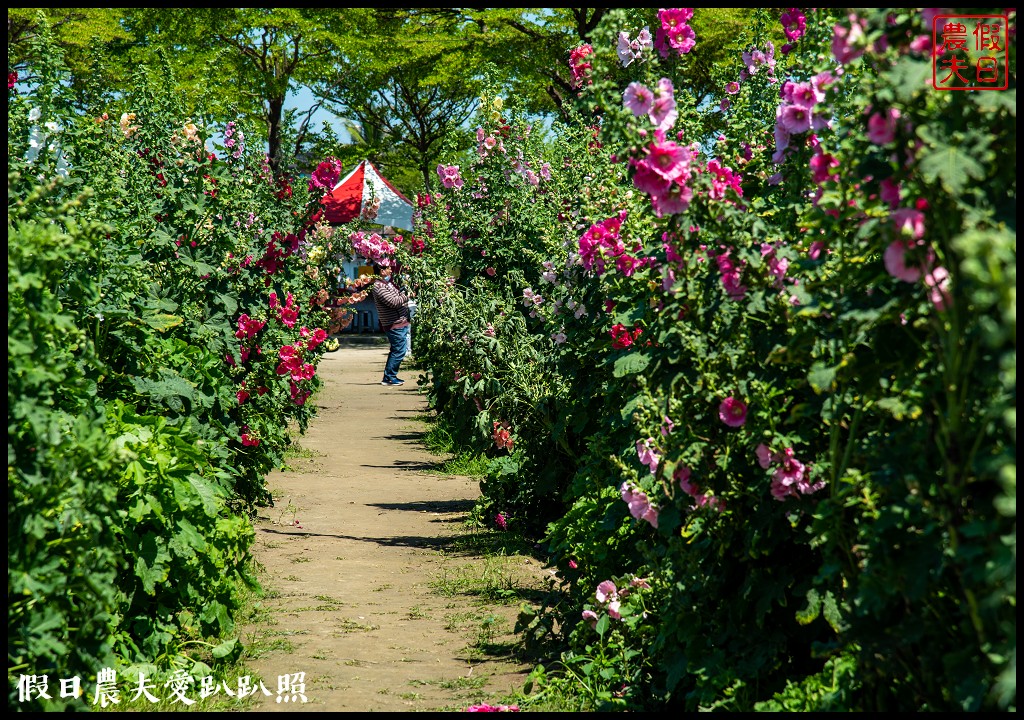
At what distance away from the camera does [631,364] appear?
3996 mm

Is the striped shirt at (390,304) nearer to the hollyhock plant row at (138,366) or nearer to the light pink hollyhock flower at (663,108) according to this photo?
the hollyhock plant row at (138,366)

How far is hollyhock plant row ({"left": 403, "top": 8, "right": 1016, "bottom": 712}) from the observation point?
2121 mm

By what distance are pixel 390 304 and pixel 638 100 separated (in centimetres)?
1315

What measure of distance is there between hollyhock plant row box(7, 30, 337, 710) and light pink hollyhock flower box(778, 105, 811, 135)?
220 cm

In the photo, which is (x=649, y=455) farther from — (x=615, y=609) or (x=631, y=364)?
(x=615, y=609)

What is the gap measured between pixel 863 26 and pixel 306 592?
14.3 ft

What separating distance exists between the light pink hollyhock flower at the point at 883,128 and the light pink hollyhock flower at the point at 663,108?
1093 millimetres

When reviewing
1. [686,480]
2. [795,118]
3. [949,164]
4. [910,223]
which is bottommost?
[686,480]

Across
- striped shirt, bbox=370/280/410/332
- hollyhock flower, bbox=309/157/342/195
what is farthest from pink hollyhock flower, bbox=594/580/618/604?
striped shirt, bbox=370/280/410/332

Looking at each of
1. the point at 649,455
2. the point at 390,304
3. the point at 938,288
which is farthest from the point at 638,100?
the point at 390,304

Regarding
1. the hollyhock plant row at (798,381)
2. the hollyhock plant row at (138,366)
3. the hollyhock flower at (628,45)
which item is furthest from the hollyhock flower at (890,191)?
the hollyhock flower at (628,45)

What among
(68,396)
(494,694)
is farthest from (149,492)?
(494,694)

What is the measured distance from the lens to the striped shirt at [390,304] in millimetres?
16250

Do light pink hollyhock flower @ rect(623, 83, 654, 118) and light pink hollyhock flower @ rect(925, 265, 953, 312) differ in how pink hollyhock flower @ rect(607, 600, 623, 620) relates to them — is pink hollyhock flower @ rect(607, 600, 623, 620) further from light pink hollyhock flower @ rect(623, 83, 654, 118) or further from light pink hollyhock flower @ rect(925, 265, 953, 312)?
light pink hollyhock flower @ rect(925, 265, 953, 312)
